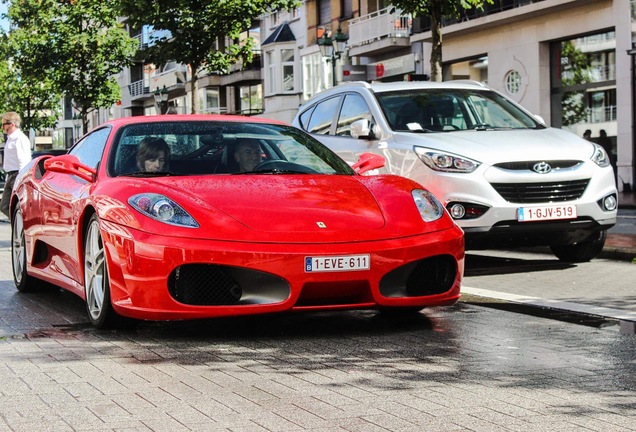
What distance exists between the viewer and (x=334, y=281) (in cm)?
647

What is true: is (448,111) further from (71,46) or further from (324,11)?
(324,11)

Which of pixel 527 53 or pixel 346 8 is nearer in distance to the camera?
pixel 527 53

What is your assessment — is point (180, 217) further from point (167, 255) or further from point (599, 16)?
point (599, 16)

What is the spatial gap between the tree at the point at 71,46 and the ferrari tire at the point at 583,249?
3600 cm

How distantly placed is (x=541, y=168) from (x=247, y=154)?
135 inches

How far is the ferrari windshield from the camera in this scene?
294 inches

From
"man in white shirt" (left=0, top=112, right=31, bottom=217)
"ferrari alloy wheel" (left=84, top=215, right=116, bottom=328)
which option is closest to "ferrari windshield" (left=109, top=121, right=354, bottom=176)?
"ferrari alloy wheel" (left=84, top=215, right=116, bottom=328)

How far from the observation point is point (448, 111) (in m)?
11.6

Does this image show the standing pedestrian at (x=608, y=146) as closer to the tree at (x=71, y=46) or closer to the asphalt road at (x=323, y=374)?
the tree at (x=71, y=46)

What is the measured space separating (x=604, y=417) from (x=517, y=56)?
1190 inches

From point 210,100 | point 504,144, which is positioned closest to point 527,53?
point 504,144

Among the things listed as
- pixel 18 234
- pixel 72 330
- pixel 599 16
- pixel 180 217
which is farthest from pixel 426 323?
pixel 599 16

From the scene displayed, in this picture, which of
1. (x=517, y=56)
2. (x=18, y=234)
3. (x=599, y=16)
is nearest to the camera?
(x=18, y=234)

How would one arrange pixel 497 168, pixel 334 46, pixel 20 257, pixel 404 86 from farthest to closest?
pixel 334 46
pixel 404 86
pixel 497 168
pixel 20 257
